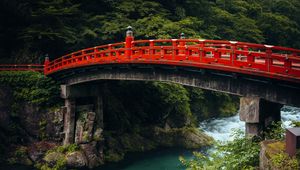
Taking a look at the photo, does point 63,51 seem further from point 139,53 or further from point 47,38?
point 139,53

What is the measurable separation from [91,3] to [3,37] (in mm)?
8677

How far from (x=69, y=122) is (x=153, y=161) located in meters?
6.93

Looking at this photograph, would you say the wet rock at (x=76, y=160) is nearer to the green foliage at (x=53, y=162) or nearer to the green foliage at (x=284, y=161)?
the green foliage at (x=53, y=162)

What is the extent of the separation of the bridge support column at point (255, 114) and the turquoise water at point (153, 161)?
10669 millimetres

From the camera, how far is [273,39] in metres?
44.3

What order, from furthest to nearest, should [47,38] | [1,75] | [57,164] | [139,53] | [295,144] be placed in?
1. [47,38]
2. [1,75]
3. [57,164]
4. [139,53]
5. [295,144]

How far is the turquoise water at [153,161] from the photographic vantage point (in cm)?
2262

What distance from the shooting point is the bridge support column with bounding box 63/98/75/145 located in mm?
23938

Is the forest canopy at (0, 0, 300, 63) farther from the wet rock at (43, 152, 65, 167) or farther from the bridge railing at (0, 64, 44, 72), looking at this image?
the wet rock at (43, 152, 65, 167)

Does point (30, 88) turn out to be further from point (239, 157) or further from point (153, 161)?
point (239, 157)

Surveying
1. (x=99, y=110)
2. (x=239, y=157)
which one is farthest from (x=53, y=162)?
(x=239, y=157)

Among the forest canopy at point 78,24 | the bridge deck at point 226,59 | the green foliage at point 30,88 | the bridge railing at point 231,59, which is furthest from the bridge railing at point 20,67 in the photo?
the bridge railing at point 231,59

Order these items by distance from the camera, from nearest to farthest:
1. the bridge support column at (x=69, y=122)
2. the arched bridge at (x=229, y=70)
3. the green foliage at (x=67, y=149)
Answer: the arched bridge at (x=229, y=70) → the green foliage at (x=67, y=149) → the bridge support column at (x=69, y=122)

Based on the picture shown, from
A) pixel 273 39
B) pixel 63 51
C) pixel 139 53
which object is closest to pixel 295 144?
pixel 139 53
